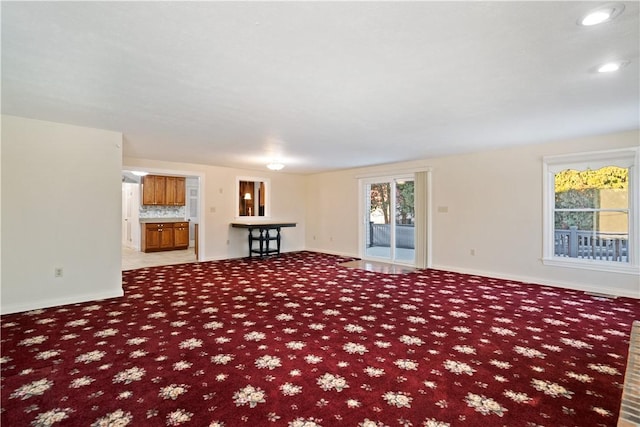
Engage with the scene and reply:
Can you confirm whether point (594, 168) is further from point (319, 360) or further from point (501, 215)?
point (319, 360)

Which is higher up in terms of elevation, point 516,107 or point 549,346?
point 516,107

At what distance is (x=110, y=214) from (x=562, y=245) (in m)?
6.80

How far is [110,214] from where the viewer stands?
4.30 metres

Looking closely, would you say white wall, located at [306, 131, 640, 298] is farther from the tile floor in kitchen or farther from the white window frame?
the tile floor in kitchen

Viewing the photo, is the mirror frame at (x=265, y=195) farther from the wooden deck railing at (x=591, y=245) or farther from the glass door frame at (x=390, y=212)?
the wooden deck railing at (x=591, y=245)

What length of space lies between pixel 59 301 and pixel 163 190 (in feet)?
20.1

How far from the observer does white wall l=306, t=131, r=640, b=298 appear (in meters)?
4.77

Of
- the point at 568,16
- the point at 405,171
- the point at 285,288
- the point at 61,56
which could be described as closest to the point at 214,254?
the point at 285,288

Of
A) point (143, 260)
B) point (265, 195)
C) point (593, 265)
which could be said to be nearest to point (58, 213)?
point (143, 260)

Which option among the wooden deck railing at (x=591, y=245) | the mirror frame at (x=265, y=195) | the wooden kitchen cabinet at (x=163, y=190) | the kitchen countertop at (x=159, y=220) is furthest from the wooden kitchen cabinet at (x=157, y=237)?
the wooden deck railing at (x=591, y=245)

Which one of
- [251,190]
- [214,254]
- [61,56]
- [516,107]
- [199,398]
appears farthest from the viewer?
[251,190]

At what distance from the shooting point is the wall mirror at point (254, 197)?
8.66 metres

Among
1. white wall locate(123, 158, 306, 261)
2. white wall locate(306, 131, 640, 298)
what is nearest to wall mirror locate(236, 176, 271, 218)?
white wall locate(123, 158, 306, 261)

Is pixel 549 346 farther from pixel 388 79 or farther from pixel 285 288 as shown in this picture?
pixel 285 288
